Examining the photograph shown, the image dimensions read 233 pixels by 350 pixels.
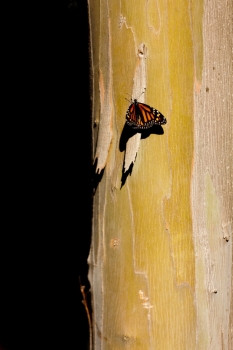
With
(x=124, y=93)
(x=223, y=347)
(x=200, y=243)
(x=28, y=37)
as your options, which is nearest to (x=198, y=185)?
(x=200, y=243)

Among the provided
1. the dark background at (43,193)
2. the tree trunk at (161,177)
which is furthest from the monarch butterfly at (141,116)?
the dark background at (43,193)

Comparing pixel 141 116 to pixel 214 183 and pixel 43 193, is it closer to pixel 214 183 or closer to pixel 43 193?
pixel 214 183

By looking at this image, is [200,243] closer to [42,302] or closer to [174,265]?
[174,265]

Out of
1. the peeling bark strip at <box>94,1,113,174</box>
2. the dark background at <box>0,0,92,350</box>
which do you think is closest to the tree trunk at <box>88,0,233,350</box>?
the peeling bark strip at <box>94,1,113,174</box>

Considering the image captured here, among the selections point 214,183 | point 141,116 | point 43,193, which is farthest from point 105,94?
point 43,193

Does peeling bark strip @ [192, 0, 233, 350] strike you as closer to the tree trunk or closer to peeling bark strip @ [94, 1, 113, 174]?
the tree trunk
